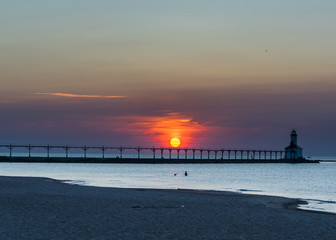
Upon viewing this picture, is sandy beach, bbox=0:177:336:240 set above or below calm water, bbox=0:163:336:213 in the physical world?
above

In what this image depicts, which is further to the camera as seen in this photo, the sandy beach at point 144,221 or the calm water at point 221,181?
the calm water at point 221,181

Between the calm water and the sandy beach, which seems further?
the calm water

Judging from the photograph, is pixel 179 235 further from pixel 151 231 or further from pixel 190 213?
pixel 190 213

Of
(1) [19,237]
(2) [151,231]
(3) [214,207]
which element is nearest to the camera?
(1) [19,237]

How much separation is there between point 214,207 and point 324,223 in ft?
24.5

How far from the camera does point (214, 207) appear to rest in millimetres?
29375

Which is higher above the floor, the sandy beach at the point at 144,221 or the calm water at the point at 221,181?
the sandy beach at the point at 144,221

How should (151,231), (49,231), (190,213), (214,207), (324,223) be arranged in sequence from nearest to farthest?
(49,231)
(151,231)
(324,223)
(190,213)
(214,207)

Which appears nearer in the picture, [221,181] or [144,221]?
[144,221]

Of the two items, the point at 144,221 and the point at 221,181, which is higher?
the point at 144,221

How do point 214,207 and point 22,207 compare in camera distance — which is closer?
point 22,207

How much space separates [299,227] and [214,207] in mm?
8188

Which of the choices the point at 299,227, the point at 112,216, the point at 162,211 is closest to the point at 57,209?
the point at 112,216

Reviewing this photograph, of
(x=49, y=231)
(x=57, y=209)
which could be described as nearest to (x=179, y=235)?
(x=49, y=231)
